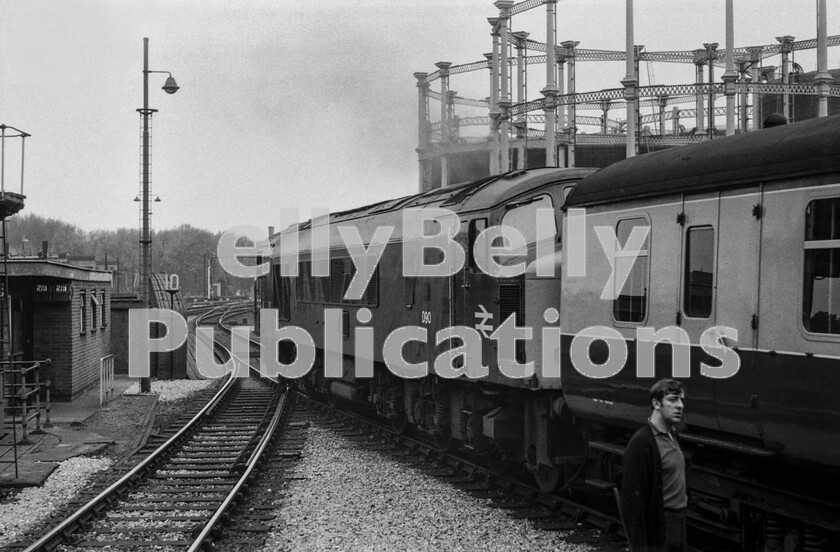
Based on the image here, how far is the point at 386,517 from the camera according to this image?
1010 cm

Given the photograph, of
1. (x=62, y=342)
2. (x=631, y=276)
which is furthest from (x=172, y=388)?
(x=631, y=276)

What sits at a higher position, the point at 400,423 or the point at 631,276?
the point at 631,276

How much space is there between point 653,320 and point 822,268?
6.27 ft

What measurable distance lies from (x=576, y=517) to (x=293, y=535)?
2914 mm

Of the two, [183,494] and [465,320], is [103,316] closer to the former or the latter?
Answer: [183,494]

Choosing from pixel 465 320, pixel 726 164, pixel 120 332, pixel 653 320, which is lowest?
pixel 120 332

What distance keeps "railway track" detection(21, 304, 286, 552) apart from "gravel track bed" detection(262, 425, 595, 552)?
592 millimetres

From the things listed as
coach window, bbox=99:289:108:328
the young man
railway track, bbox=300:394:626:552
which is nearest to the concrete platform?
railway track, bbox=300:394:626:552

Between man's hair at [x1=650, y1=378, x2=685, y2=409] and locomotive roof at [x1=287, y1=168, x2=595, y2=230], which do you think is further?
locomotive roof at [x1=287, y1=168, x2=595, y2=230]

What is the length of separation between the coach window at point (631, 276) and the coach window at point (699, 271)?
0.53 meters

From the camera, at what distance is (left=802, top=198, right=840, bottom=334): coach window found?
6.09 meters

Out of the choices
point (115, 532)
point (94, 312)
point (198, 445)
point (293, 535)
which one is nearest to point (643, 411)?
point (293, 535)

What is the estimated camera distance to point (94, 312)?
80.4ft

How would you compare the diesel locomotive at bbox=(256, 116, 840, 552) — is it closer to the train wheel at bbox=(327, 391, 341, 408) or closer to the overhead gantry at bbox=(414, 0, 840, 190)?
the train wheel at bbox=(327, 391, 341, 408)
